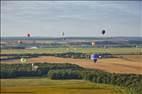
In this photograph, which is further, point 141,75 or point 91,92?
point 141,75

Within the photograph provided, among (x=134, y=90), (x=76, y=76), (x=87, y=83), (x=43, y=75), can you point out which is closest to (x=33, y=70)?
(x=43, y=75)

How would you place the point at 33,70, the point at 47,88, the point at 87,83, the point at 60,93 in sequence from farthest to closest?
the point at 33,70 < the point at 87,83 < the point at 47,88 < the point at 60,93

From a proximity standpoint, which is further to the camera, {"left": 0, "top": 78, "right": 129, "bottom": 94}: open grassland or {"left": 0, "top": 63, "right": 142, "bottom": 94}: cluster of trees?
{"left": 0, "top": 63, "right": 142, "bottom": 94}: cluster of trees

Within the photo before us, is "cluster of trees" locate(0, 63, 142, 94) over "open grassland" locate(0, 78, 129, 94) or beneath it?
over

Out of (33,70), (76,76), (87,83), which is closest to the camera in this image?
(87,83)

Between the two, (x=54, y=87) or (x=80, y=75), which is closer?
(x=54, y=87)

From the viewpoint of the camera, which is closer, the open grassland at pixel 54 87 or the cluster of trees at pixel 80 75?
the open grassland at pixel 54 87

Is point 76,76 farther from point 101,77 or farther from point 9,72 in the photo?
point 9,72

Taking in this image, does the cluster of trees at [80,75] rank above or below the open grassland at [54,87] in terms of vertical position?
above
